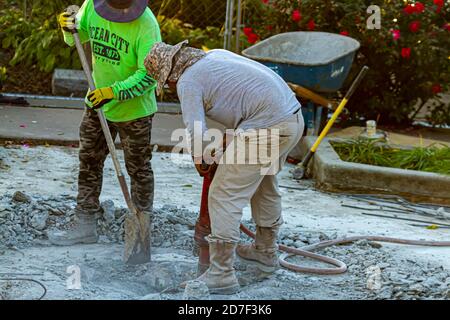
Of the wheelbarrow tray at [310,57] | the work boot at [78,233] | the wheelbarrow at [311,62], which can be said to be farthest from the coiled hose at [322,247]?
the wheelbarrow tray at [310,57]

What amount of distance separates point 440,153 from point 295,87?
1.42m

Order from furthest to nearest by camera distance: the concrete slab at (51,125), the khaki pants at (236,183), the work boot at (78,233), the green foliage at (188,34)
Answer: the green foliage at (188,34), the concrete slab at (51,125), the work boot at (78,233), the khaki pants at (236,183)

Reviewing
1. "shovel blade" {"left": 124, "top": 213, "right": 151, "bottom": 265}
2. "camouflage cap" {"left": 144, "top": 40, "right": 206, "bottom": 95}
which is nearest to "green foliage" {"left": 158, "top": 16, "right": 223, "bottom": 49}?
"shovel blade" {"left": 124, "top": 213, "right": 151, "bottom": 265}

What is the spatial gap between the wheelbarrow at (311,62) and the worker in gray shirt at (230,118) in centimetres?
353

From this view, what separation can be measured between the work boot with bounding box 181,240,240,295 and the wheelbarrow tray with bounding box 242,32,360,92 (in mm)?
3848

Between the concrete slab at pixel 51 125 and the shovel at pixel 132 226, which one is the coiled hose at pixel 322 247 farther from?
the concrete slab at pixel 51 125

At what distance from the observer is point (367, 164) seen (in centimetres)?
738

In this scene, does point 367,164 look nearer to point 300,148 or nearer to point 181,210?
point 300,148

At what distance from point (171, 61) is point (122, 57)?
0.68 metres

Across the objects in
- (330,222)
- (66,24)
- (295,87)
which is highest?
(66,24)

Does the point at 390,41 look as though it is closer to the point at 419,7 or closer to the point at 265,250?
the point at 419,7

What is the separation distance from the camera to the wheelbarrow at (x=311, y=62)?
8148mm

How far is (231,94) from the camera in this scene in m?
4.43

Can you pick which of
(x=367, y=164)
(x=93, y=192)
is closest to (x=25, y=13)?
(x=367, y=164)
